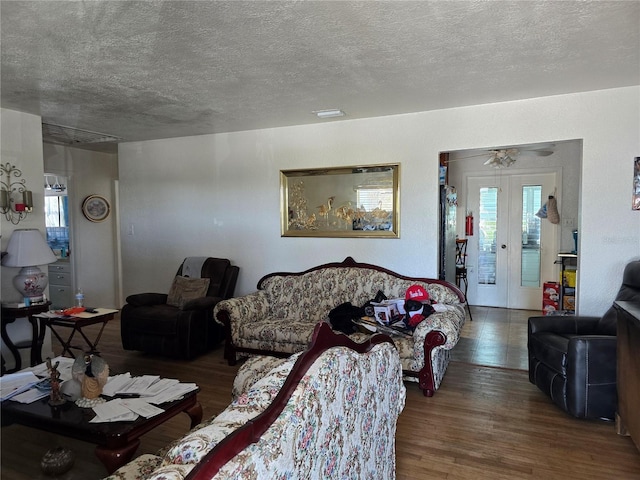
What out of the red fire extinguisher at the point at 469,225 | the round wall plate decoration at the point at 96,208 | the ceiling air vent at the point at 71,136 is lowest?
the red fire extinguisher at the point at 469,225

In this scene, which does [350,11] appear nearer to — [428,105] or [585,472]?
[428,105]

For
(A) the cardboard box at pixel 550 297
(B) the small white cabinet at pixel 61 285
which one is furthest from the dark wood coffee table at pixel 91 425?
(A) the cardboard box at pixel 550 297

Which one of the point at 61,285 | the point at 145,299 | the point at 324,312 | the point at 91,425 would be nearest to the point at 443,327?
the point at 324,312

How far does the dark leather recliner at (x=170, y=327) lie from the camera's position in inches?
152

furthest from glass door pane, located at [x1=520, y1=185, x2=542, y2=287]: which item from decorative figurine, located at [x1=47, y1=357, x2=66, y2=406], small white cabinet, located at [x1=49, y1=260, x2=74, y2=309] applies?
small white cabinet, located at [x1=49, y1=260, x2=74, y2=309]

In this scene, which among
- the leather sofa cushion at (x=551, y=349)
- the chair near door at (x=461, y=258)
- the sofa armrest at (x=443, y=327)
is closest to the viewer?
the leather sofa cushion at (x=551, y=349)

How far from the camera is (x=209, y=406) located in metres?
2.92

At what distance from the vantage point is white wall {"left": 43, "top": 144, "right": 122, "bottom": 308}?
5.59 m

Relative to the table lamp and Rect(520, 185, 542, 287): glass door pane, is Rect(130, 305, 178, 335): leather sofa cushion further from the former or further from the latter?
Rect(520, 185, 542, 287): glass door pane

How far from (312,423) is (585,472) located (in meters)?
1.91

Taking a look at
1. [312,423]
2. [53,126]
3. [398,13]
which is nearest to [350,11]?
[398,13]

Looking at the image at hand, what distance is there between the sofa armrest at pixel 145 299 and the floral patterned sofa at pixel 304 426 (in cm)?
277

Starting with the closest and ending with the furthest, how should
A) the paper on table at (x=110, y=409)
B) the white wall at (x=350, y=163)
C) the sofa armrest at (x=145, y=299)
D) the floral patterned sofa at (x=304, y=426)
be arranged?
the floral patterned sofa at (x=304, y=426) → the paper on table at (x=110, y=409) → the white wall at (x=350, y=163) → the sofa armrest at (x=145, y=299)

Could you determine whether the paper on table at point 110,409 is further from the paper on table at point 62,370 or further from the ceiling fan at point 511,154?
the ceiling fan at point 511,154
